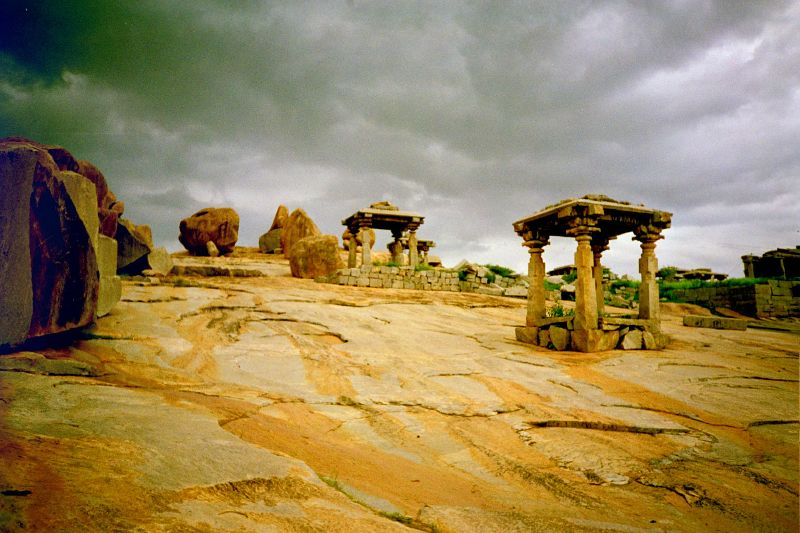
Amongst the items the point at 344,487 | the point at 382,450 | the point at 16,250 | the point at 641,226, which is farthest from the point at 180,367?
the point at 641,226

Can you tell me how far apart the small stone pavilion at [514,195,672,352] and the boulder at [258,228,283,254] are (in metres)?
26.0

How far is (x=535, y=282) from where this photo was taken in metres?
9.48

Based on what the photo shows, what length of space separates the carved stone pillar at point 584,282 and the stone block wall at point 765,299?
1182 centimetres

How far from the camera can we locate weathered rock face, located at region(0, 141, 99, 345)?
3967mm

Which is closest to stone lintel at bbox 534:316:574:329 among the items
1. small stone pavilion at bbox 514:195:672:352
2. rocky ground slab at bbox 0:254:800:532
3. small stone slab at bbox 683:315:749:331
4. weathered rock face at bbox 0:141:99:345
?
small stone pavilion at bbox 514:195:672:352

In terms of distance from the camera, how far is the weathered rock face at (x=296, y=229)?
30.2 m

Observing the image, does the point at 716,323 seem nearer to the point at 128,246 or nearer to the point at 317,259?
the point at 317,259

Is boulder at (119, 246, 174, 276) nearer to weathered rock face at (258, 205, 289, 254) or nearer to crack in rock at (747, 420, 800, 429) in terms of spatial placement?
crack in rock at (747, 420, 800, 429)

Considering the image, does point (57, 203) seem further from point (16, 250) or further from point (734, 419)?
point (734, 419)

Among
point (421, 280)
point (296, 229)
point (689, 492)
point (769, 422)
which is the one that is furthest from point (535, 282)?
point (296, 229)

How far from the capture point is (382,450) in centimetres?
345

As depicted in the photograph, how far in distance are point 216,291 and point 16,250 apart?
5.88 metres

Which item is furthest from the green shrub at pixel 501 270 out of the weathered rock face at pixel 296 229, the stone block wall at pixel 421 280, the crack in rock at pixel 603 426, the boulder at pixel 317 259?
the crack in rock at pixel 603 426

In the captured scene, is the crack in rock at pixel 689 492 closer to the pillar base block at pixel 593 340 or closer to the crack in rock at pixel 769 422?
the crack in rock at pixel 769 422
